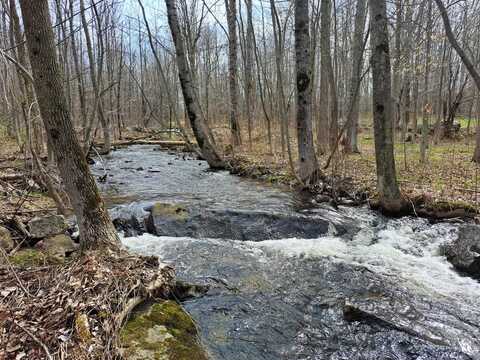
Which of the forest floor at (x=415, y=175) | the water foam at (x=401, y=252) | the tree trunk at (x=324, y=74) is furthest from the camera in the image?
the tree trunk at (x=324, y=74)

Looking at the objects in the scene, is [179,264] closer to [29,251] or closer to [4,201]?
[29,251]

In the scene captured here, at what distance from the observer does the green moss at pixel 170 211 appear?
6.44m

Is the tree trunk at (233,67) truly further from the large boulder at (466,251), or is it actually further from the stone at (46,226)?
the large boulder at (466,251)

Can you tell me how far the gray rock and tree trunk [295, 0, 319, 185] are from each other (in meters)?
6.13

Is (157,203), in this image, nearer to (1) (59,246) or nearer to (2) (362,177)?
(1) (59,246)

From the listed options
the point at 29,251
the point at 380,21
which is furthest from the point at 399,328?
the point at 380,21

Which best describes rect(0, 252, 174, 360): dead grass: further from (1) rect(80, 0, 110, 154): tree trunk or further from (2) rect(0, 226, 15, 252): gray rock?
(1) rect(80, 0, 110, 154): tree trunk

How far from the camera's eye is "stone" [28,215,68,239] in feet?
15.6

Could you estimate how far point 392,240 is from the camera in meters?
5.66

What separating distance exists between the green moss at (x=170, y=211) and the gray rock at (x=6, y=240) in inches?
95.5

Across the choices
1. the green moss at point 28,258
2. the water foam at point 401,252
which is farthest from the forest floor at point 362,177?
the water foam at point 401,252

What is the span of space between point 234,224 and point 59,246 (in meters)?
2.92

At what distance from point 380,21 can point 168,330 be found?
19.4 feet

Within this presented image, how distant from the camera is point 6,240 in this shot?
425 cm
